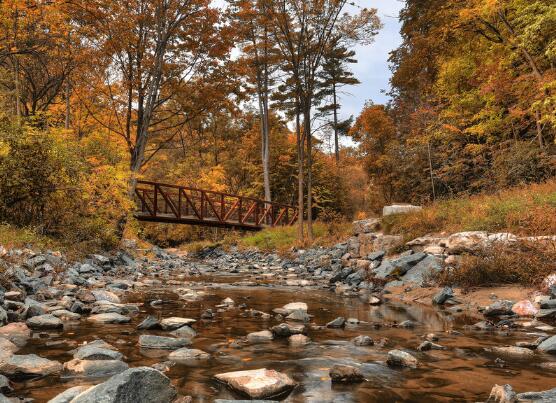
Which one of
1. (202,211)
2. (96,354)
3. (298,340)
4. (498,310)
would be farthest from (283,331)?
(202,211)

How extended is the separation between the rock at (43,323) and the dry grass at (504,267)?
5.91 m

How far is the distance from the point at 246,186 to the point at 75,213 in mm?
21182

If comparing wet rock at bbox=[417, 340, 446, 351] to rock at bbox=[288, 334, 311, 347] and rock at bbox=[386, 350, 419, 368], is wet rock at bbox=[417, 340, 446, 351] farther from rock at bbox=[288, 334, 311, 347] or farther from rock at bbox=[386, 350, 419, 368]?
rock at bbox=[288, 334, 311, 347]

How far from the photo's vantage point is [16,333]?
393cm

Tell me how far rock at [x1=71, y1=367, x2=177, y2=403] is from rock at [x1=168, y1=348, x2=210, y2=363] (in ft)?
3.24

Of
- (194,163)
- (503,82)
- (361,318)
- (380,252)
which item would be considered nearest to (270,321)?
(361,318)

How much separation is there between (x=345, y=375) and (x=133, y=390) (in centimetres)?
142

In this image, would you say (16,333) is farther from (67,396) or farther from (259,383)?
(259,383)

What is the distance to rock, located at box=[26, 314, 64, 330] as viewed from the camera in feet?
14.1

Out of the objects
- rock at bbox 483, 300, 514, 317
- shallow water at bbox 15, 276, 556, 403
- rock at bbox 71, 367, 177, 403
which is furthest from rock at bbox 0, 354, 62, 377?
rock at bbox 483, 300, 514, 317

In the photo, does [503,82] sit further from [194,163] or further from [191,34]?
[194,163]

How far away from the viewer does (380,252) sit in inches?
396

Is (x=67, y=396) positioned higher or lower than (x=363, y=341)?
higher

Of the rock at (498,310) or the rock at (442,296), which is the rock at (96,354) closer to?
the rock at (498,310)
